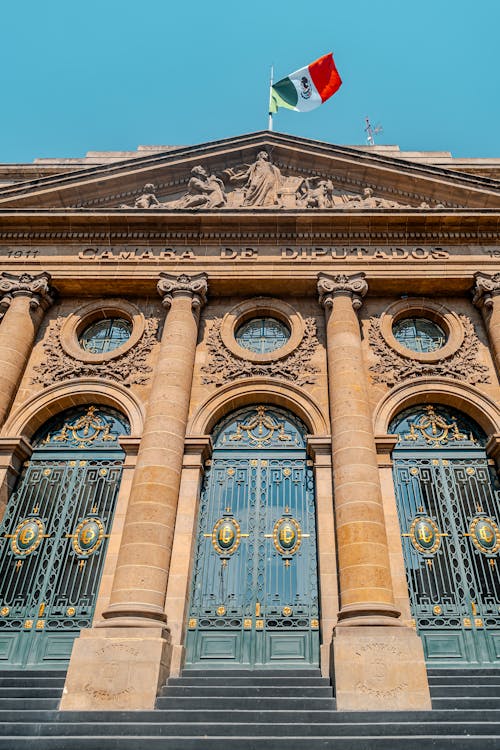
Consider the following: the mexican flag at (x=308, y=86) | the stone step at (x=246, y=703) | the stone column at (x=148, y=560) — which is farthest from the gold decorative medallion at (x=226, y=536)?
the mexican flag at (x=308, y=86)

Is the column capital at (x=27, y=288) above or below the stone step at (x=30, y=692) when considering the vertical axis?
above

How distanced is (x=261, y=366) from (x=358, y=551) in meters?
4.88

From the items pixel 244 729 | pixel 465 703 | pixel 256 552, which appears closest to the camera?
pixel 244 729

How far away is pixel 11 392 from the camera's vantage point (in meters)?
11.8

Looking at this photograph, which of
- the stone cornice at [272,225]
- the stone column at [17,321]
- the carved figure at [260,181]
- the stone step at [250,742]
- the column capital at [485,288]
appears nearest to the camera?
the stone step at [250,742]

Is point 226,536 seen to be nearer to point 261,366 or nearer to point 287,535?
point 287,535

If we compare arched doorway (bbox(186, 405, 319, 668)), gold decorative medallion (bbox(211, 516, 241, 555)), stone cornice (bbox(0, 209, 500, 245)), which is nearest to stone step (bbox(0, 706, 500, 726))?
arched doorway (bbox(186, 405, 319, 668))

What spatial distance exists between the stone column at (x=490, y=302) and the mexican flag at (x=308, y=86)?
8.24m

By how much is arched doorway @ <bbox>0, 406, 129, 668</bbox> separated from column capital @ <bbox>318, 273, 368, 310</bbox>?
5.59 meters

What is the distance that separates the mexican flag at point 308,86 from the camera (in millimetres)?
16750

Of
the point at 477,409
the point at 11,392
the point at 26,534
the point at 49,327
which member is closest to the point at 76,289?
the point at 49,327

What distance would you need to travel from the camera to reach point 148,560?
358 inches

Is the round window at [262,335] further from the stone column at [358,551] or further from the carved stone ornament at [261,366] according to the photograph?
the stone column at [358,551]

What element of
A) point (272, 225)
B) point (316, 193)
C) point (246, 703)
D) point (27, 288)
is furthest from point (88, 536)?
point (316, 193)
